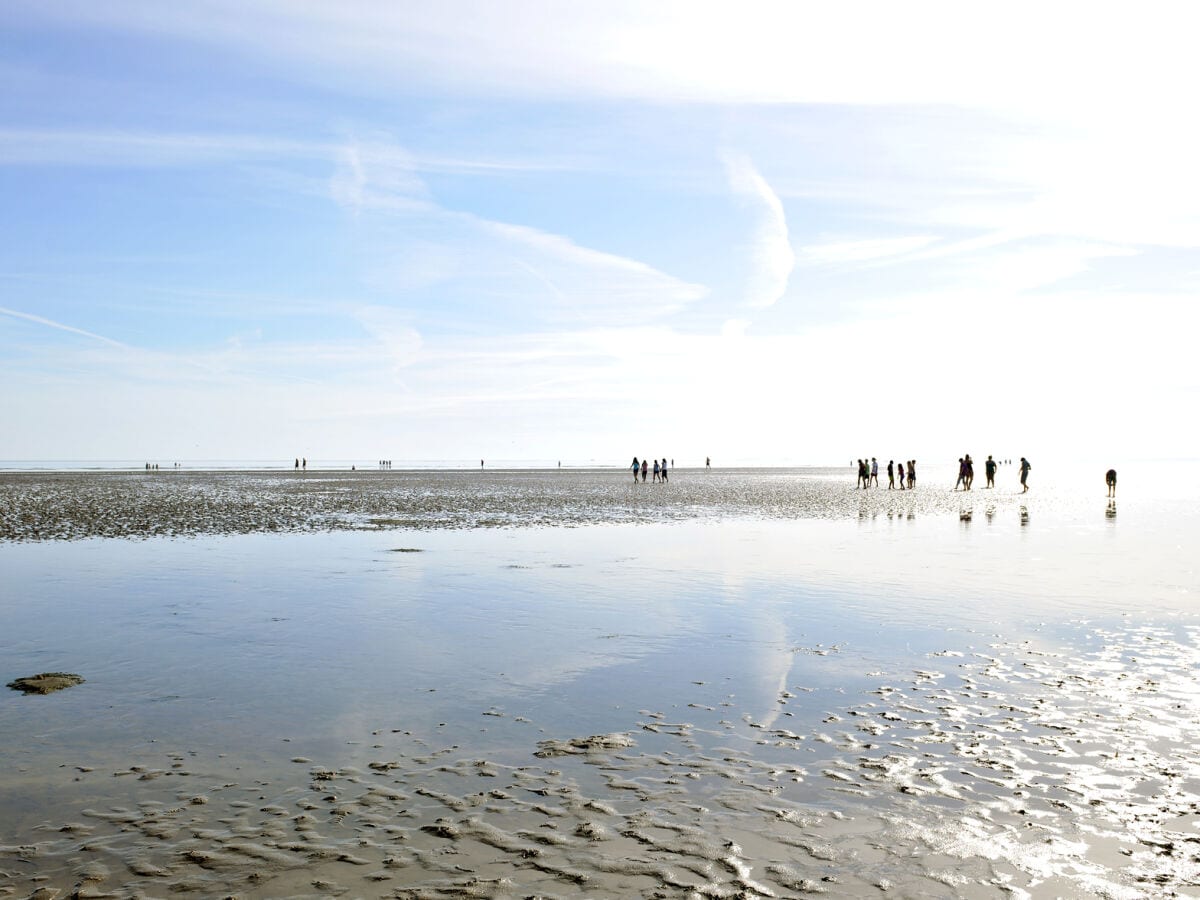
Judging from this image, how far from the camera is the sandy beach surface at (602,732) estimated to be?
5941 mm

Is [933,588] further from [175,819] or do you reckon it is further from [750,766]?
[175,819]

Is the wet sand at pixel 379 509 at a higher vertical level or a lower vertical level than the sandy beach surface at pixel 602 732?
higher

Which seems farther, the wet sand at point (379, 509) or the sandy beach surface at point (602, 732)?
the wet sand at point (379, 509)

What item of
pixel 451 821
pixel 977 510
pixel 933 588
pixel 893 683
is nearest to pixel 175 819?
pixel 451 821

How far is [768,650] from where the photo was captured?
1245 centimetres

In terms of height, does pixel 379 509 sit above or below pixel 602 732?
above

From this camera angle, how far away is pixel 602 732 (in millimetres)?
8898

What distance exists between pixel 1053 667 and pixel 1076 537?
64.9 ft

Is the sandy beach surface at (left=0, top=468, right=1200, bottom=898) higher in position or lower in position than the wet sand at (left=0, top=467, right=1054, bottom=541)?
lower

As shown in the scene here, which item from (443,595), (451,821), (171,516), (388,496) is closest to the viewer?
(451,821)

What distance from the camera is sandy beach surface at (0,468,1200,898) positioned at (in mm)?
5941

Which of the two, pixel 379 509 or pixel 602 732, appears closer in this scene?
pixel 602 732

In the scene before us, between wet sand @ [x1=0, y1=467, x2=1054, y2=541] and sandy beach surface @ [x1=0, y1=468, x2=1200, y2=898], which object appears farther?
wet sand @ [x1=0, y1=467, x2=1054, y2=541]

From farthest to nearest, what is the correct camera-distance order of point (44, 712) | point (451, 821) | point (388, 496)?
point (388, 496), point (44, 712), point (451, 821)
